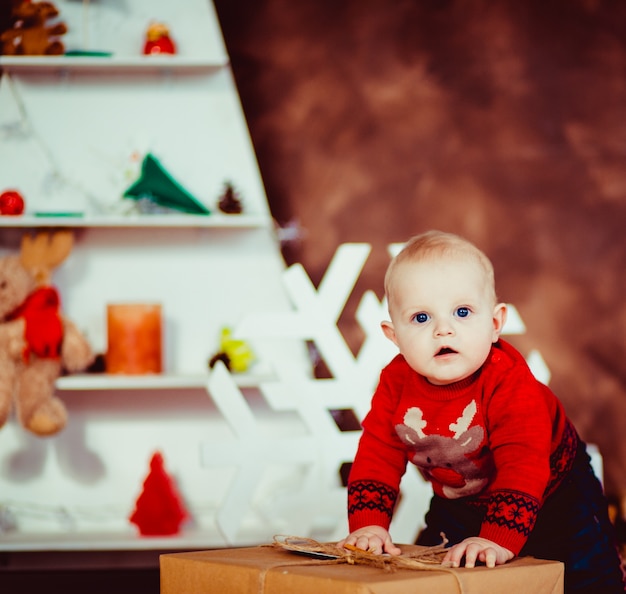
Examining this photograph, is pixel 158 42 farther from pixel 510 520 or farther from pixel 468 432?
pixel 510 520

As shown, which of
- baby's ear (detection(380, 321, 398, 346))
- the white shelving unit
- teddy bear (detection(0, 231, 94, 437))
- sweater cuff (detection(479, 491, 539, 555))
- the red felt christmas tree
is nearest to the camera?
sweater cuff (detection(479, 491, 539, 555))

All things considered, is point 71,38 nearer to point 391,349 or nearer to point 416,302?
point 391,349

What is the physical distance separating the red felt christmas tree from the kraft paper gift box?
52.2 inches

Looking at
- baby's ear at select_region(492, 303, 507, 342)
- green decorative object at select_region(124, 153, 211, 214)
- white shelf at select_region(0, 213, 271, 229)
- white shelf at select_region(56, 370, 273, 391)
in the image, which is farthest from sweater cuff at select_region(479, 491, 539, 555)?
green decorative object at select_region(124, 153, 211, 214)

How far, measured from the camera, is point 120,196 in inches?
93.7

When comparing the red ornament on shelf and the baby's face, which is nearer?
the baby's face

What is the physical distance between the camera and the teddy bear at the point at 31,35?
2.26 metres

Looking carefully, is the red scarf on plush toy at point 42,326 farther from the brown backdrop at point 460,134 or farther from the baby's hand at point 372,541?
the baby's hand at point 372,541

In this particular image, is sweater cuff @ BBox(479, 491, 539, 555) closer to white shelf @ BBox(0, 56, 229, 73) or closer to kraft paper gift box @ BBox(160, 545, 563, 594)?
kraft paper gift box @ BBox(160, 545, 563, 594)

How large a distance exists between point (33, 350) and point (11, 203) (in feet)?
1.19

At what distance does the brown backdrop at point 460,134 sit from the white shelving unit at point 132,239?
4.0 inches

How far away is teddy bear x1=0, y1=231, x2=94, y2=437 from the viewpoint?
210 cm

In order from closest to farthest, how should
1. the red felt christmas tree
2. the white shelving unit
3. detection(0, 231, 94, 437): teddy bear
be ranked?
1. detection(0, 231, 94, 437): teddy bear
2. the red felt christmas tree
3. the white shelving unit

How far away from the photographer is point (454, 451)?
1091 mm
